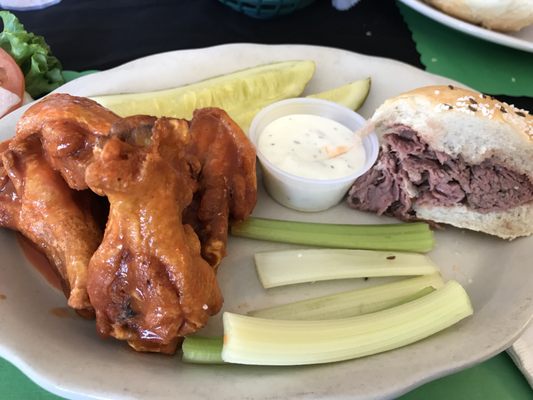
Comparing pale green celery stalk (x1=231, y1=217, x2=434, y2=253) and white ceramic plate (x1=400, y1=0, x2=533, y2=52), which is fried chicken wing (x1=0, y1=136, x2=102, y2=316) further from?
white ceramic plate (x1=400, y1=0, x2=533, y2=52)

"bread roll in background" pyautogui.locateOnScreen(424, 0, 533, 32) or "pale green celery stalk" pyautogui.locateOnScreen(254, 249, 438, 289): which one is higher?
"bread roll in background" pyautogui.locateOnScreen(424, 0, 533, 32)

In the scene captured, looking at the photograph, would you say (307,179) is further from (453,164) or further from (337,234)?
(453,164)

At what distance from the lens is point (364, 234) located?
2.39 metres

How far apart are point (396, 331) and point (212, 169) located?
38.1 inches

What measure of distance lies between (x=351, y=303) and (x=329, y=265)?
0.69 feet

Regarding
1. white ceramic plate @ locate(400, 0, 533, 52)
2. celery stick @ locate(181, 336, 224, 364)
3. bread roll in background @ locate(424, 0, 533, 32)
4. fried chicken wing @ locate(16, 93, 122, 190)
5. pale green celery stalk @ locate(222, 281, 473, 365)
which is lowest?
celery stick @ locate(181, 336, 224, 364)

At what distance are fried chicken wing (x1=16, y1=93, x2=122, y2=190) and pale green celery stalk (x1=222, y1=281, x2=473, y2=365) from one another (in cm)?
73

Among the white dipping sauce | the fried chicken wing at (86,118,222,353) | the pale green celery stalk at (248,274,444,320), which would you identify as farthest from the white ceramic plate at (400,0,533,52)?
the fried chicken wing at (86,118,222,353)

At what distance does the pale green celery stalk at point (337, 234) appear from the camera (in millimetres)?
2355

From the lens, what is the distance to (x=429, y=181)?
245cm

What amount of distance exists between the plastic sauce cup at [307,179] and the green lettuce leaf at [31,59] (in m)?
1.24

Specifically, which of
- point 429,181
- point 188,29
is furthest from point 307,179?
point 188,29

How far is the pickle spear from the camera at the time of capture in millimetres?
2627

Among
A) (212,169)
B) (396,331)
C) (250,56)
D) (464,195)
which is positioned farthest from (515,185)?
(250,56)
